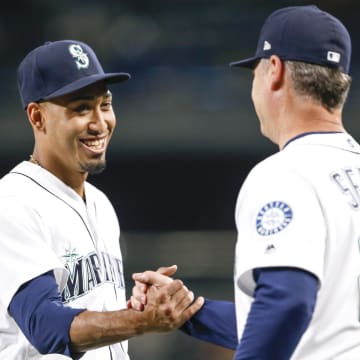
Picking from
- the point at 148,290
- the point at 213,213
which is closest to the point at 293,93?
the point at 148,290

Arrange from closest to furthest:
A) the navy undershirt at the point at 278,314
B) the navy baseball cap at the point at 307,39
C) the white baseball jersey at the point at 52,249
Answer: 1. the navy undershirt at the point at 278,314
2. the navy baseball cap at the point at 307,39
3. the white baseball jersey at the point at 52,249

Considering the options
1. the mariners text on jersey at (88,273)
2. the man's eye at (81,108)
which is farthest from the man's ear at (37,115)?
the mariners text on jersey at (88,273)

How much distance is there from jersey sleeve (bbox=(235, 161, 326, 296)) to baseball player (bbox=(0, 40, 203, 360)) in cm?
69

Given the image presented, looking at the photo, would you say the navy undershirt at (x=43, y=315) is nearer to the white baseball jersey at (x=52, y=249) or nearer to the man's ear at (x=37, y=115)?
the white baseball jersey at (x=52, y=249)

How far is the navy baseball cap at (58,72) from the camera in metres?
3.23

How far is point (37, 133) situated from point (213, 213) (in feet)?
18.5

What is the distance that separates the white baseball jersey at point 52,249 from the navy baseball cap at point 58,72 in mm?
252

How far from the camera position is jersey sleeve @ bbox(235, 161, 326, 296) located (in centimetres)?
215

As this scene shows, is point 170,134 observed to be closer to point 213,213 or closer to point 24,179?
point 213,213

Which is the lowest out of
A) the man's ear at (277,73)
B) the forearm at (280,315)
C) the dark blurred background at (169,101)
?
the dark blurred background at (169,101)

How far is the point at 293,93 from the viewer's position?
239cm

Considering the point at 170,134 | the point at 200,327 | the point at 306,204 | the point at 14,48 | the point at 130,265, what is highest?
the point at 306,204

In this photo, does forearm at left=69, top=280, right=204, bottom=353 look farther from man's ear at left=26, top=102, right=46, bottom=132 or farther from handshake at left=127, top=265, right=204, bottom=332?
man's ear at left=26, top=102, right=46, bottom=132

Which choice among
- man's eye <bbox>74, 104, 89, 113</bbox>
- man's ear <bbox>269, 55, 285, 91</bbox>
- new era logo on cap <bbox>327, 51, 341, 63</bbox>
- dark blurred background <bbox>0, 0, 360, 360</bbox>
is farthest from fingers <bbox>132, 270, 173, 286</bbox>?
dark blurred background <bbox>0, 0, 360, 360</bbox>
